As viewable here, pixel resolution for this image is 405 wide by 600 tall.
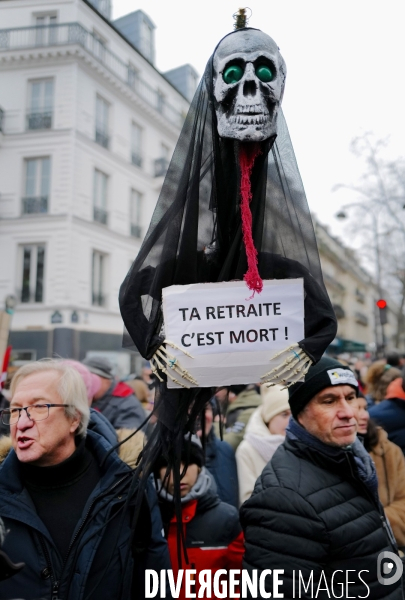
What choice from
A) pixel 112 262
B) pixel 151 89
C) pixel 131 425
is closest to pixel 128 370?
pixel 112 262

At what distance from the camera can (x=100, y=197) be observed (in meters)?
17.2

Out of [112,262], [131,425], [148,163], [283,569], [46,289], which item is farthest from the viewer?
[148,163]

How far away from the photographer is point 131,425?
A: 3.76 m

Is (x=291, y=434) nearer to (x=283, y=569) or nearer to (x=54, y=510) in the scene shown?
(x=283, y=569)

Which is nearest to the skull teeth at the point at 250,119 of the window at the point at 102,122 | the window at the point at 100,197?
the window at the point at 100,197

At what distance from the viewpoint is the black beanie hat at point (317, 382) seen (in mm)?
2021

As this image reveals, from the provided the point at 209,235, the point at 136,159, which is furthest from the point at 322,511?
the point at 136,159

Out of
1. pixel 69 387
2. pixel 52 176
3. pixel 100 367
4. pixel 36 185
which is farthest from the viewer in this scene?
pixel 36 185

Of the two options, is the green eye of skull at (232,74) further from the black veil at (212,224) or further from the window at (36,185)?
the window at (36,185)

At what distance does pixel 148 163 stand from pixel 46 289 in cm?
739

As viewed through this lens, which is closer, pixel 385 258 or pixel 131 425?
pixel 131 425

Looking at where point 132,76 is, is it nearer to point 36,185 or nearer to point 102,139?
point 102,139

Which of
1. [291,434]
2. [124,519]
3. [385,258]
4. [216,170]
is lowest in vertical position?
[124,519]

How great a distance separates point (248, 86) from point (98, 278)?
15882 millimetres
